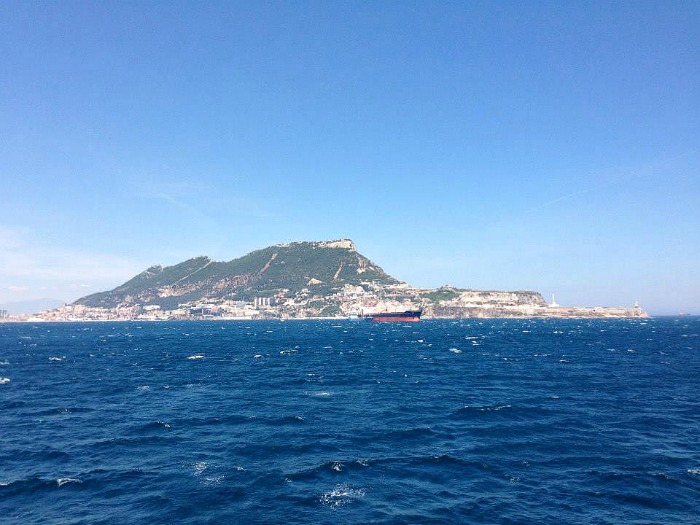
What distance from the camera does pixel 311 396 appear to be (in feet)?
257

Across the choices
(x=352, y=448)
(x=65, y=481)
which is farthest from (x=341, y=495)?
(x=65, y=481)

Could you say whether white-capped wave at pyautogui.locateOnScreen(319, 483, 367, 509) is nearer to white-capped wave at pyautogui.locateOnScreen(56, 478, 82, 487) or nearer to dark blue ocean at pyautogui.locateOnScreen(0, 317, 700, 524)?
dark blue ocean at pyautogui.locateOnScreen(0, 317, 700, 524)

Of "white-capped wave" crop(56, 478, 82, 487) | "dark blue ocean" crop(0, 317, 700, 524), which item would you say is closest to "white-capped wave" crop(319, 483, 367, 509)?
"dark blue ocean" crop(0, 317, 700, 524)

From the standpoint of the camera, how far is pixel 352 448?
49.4m

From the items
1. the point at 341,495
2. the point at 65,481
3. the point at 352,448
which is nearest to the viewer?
the point at 341,495

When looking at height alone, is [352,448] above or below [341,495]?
above

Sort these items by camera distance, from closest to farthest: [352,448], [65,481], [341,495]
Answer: [341,495] → [65,481] → [352,448]

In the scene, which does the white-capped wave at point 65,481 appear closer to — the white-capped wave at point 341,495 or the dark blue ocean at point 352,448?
the dark blue ocean at point 352,448

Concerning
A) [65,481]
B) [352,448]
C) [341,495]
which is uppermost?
[65,481]

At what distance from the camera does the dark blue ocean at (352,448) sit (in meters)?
35.7

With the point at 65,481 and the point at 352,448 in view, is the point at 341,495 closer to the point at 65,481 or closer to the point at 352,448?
the point at 352,448

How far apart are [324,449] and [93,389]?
62031 mm

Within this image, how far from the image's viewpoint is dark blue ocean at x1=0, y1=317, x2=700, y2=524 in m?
35.7

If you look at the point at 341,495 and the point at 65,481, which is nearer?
the point at 341,495
